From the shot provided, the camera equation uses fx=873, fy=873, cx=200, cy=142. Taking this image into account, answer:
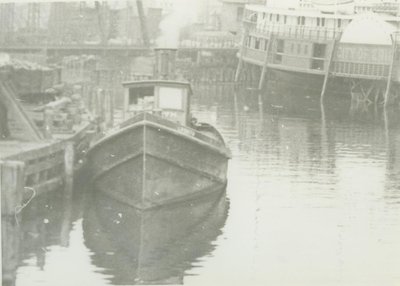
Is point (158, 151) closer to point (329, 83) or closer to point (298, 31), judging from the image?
point (329, 83)

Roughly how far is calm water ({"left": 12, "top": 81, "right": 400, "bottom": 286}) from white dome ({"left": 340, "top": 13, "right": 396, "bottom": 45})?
17764mm

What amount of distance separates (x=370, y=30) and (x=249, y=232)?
28.5 metres

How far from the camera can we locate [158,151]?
19250mm

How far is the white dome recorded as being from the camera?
4409cm

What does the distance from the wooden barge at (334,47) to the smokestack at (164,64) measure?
80.3 ft

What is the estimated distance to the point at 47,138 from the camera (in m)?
19.7

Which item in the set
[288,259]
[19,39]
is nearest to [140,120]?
[288,259]

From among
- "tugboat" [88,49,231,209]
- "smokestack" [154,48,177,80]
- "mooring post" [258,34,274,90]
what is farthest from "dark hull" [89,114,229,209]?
"mooring post" [258,34,274,90]

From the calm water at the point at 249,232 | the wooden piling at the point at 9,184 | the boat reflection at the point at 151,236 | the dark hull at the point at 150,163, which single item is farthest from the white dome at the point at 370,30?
the wooden piling at the point at 9,184

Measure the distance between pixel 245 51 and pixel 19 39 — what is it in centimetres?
2587

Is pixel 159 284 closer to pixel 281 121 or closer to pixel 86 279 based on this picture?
pixel 86 279

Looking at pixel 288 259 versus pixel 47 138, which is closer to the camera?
pixel 288 259

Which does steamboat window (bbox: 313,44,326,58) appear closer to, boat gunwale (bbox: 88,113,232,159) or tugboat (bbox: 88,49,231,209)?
tugboat (bbox: 88,49,231,209)

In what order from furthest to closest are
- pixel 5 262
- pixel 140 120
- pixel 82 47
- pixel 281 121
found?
pixel 82 47 → pixel 281 121 → pixel 140 120 → pixel 5 262
